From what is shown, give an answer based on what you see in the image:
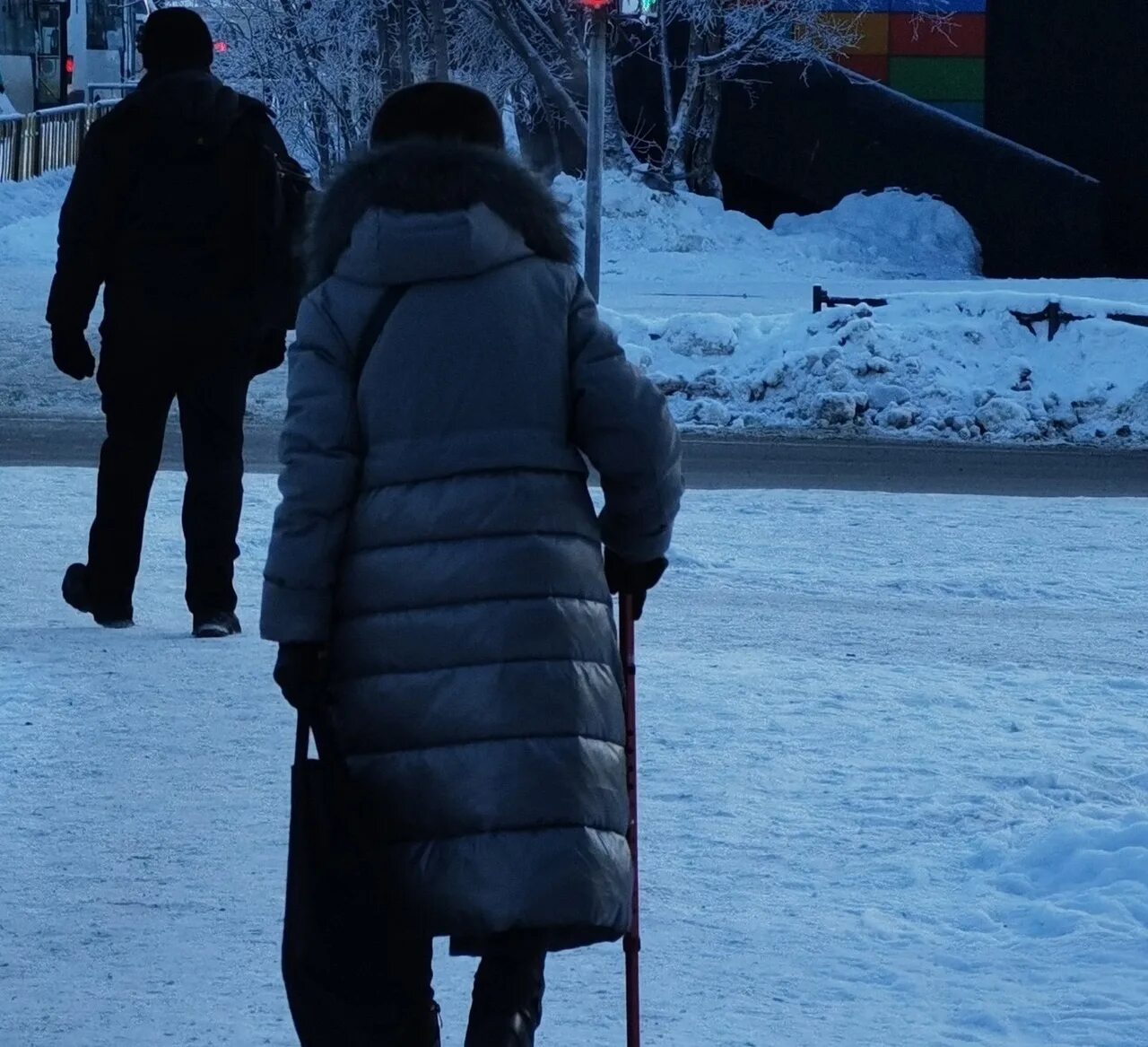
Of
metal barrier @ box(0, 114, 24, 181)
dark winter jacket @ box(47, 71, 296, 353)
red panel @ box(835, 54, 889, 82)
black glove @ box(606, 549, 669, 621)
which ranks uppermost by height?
red panel @ box(835, 54, 889, 82)

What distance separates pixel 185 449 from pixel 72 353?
45cm

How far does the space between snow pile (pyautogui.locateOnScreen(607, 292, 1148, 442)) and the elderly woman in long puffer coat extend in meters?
11.3

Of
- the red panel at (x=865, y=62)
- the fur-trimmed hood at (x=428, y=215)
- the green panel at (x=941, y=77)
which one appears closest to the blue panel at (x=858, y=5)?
the red panel at (x=865, y=62)

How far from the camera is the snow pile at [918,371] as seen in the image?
14508 mm

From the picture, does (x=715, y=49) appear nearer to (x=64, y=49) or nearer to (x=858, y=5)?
(x=858, y=5)

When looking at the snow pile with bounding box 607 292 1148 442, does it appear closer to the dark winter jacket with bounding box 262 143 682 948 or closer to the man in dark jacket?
the man in dark jacket

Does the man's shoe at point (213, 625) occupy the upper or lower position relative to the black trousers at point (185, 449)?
lower

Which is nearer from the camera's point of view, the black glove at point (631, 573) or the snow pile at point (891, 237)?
the black glove at point (631, 573)

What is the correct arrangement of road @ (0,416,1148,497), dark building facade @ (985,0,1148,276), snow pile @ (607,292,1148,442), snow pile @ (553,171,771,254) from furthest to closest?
1. snow pile @ (553,171,771,254)
2. dark building facade @ (985,0,1148,276)
3. snow pile @ (607,292,1148,442)
4. road @ (0,416,1148,497)

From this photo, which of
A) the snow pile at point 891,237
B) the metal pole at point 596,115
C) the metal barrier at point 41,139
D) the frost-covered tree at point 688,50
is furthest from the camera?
the metal barrier at point 41,139

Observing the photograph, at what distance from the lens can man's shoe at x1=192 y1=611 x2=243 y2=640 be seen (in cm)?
663

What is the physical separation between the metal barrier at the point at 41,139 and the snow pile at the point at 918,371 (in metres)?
Result: 18.7

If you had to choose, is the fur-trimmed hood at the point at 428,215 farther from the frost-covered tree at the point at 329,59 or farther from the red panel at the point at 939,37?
the red panel at the point at 939,37

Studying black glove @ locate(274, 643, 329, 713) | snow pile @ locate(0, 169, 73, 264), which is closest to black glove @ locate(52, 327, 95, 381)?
black glove @ locate(274, 643, 329, 713)
